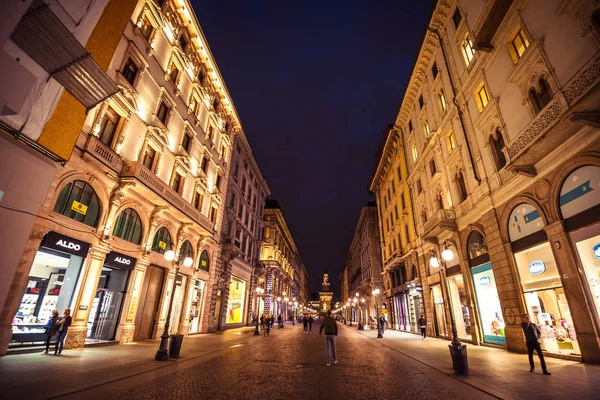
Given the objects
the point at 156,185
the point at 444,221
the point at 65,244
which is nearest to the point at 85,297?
the point at 65,244

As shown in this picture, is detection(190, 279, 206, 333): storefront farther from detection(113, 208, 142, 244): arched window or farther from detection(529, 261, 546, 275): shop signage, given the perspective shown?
detection(529, 261, 546, 275): shop signage

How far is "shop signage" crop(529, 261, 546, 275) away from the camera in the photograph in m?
12.0

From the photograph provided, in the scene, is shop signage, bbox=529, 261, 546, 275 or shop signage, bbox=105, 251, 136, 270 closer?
shop signage, bbox=529, 261, 546, 275

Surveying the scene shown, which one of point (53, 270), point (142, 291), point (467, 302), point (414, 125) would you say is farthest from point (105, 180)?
point (414, 125)

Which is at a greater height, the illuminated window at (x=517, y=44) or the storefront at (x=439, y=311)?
the illuminated window at (x=517, y=44)

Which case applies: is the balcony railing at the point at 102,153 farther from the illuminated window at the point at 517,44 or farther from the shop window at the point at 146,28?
the illuminated window at the point at 517,44

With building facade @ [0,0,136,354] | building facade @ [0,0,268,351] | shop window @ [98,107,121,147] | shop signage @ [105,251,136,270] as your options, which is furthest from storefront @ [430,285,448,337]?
building facade @ [0,0,136,354]

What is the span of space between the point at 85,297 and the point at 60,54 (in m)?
10.0

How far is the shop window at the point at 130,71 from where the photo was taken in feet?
51.5

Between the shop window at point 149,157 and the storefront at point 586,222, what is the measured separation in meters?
20.5

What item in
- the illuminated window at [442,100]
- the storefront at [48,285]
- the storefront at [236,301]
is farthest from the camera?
the storefront at [236,301]

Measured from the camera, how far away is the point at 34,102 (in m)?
9.98

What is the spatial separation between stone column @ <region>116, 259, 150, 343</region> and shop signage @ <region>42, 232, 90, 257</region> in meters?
3.72

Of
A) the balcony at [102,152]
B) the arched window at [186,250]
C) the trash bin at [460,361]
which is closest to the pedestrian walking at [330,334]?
the trash bin at [460,361]
